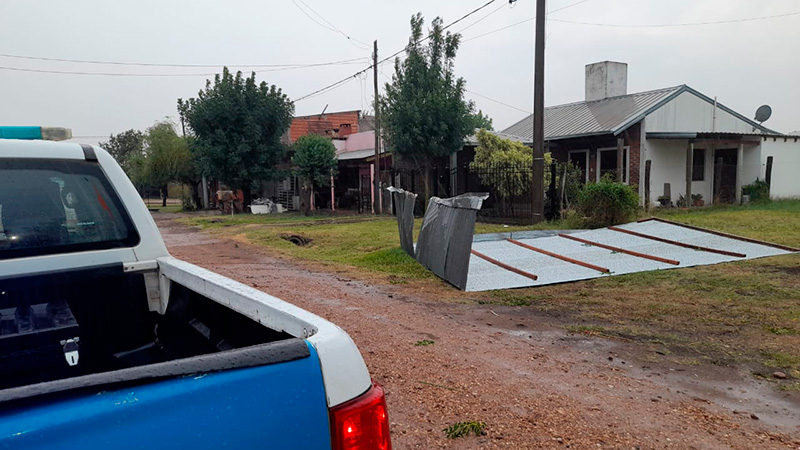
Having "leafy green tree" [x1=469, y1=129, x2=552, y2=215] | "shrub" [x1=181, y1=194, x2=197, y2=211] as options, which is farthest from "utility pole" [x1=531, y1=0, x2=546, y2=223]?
"shrub" [x1=181, y1=194, x2=197, y2=211]

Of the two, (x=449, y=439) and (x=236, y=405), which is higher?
(x=236, y=405)

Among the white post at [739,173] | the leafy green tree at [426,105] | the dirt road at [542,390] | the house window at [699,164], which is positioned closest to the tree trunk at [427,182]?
the leafy green tree at [426,105]

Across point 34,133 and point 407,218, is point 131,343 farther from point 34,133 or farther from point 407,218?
point 407,218

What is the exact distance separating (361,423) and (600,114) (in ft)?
77.5

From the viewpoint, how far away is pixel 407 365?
476 cm

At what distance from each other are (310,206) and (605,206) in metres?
17.2

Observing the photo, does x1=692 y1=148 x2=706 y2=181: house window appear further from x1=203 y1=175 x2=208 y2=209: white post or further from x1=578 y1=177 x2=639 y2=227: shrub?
x1=203 y1=175 x2=208 y2=209: white post

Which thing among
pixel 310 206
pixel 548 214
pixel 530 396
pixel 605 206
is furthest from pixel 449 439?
pixel 310 206

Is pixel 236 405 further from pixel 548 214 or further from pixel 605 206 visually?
pixel 548 214

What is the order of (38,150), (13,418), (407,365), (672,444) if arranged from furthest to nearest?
1. (407,365)
2. (672,444)
3. (38,150)
4. (13,418)

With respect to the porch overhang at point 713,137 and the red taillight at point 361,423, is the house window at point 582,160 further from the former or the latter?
the red taillight at point 361,423

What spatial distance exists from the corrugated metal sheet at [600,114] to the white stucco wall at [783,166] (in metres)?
4.47

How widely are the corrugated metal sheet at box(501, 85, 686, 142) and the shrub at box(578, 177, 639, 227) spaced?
6845 millimetres

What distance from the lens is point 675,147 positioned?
21.2 meters
